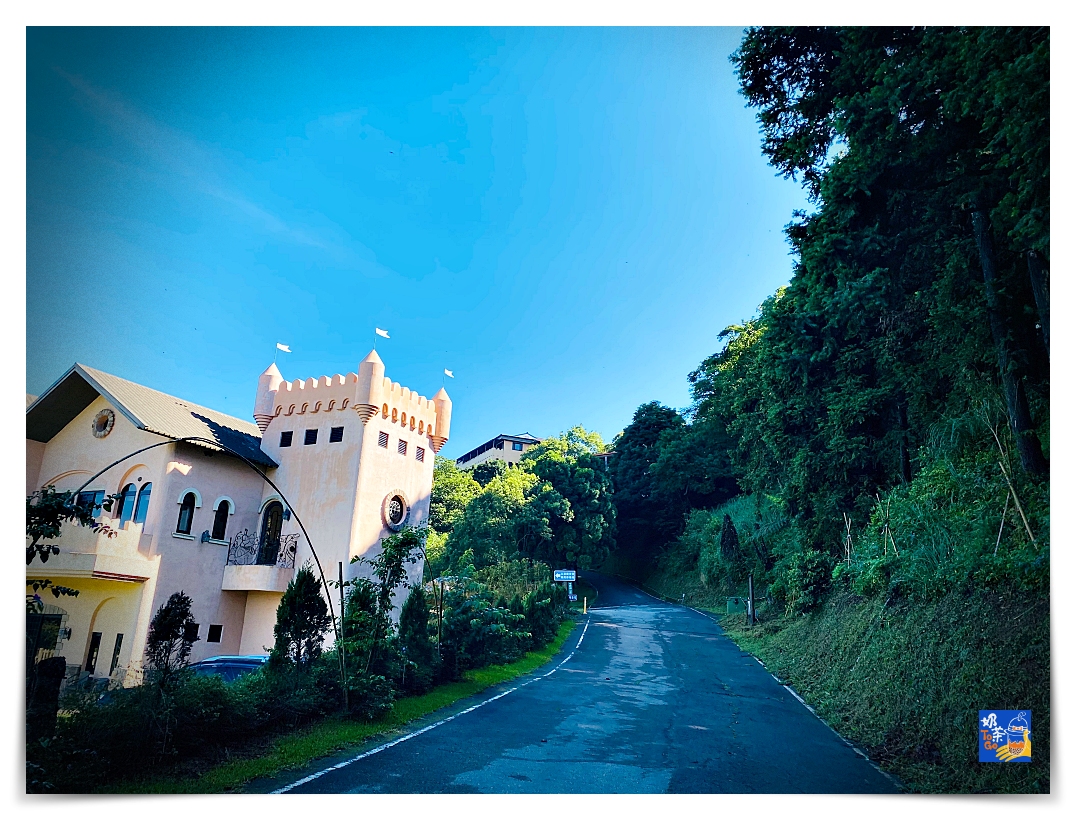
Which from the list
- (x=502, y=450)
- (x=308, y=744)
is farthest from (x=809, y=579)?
(x=308, y=744)

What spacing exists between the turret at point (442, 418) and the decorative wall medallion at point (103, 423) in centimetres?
471

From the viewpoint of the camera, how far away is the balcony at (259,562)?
921 centimetres

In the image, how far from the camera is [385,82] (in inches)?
287

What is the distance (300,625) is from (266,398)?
4.57 meters

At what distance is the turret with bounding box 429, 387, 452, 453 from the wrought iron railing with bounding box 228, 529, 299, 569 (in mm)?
2899

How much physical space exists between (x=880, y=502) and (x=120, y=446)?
36.8ft

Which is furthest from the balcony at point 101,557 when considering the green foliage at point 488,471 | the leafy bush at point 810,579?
the leafy bush at point 810,579

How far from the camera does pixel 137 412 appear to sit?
8.14 metres

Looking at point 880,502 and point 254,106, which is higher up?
point 254,106

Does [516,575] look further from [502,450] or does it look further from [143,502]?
[143,502]

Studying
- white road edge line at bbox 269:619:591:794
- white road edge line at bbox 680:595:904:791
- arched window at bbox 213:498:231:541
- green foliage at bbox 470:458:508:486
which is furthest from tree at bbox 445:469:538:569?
arched window at bbox 213:498:231:541

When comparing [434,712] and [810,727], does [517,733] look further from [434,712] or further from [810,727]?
[810,727]

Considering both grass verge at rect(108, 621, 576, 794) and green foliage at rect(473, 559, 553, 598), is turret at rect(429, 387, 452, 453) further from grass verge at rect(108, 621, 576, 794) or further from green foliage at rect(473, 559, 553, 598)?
green foliage at rect(473, 559, 553, 598)

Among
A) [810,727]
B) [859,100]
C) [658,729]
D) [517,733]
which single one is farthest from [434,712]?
[859,100]
